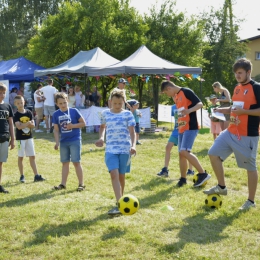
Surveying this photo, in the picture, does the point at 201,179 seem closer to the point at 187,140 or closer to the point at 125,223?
the point at 187,140

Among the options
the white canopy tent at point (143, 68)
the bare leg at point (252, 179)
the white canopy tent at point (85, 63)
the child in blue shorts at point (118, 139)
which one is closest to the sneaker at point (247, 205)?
the bare leg at point (252, 179)

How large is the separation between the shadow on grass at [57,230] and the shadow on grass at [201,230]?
2.61 feet

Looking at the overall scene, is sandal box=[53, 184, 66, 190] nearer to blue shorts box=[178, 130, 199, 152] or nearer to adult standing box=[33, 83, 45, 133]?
blue shorts box=[178, 130, 199, 152]

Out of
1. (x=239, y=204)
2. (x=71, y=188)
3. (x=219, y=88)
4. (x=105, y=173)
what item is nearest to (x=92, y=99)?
(x=219, y=88)

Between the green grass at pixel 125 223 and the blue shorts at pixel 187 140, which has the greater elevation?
the blue shorts at pixel 187 140

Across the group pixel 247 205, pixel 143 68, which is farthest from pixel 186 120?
pixel 143 68

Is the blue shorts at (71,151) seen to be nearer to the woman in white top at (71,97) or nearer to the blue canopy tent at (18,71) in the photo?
the woman in white top at (71,97)

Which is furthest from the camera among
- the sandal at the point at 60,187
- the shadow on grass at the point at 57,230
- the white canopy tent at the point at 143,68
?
the white canopy tent at the point at 143,68

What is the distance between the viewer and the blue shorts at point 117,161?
5.42 meters

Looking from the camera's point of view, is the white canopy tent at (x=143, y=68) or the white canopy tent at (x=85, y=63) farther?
the white canopy tent at (x=85, y=63)

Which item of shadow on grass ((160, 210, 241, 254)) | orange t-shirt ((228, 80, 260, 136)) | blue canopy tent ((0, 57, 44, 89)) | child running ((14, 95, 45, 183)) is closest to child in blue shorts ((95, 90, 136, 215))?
shadow on grass ((160, 210, 241, 254))

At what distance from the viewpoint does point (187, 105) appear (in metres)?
6.68

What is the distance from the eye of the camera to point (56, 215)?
5.42 m

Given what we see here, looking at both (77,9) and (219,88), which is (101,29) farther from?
(219,88)
